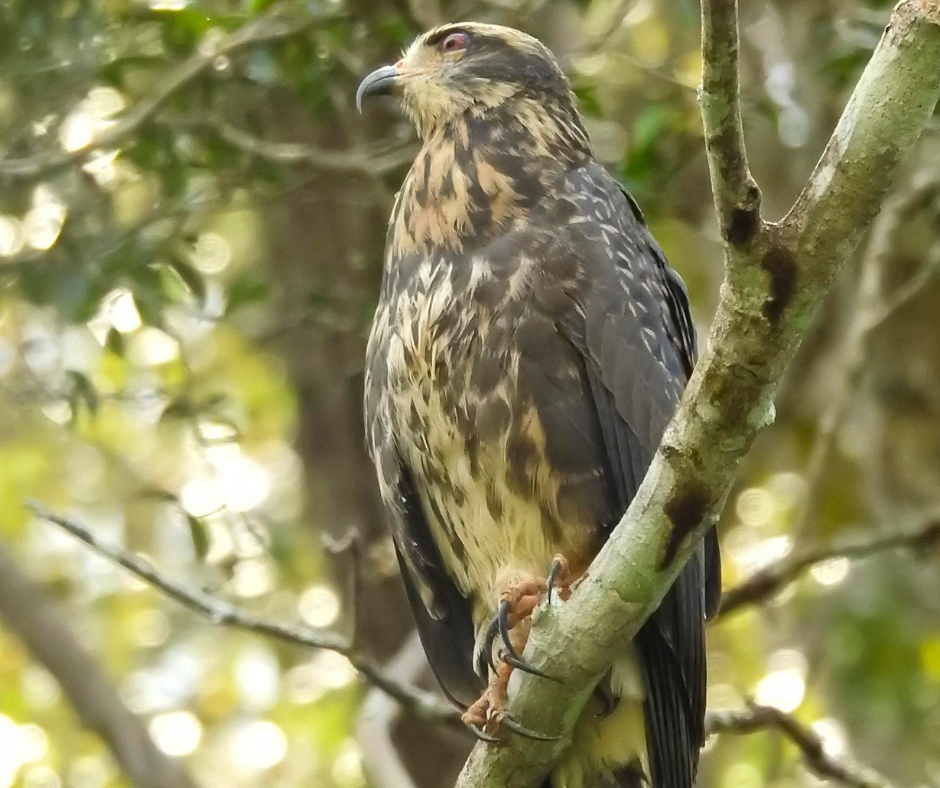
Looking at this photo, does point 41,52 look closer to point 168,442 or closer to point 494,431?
point 494,431

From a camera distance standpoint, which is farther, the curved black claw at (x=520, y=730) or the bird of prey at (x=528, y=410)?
the bird of prey at (x=528, y=410)

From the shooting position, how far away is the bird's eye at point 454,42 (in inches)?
140

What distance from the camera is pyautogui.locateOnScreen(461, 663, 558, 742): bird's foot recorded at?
258 cm

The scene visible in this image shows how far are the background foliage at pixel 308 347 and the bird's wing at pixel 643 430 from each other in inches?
24.2

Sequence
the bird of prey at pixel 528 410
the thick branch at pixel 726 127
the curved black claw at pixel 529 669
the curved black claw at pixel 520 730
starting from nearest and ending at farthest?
the thick branch at pixel 726 127 → the curved black claw at pixel 529 669 → the curved black claw at pixel 520 730 → the bird of prey at pixel 528 410

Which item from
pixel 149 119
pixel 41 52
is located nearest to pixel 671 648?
pixel 149 119

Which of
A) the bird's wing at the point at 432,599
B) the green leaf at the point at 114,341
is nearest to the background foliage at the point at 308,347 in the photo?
the green leaf at the point at 114,341

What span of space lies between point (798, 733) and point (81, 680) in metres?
2.21

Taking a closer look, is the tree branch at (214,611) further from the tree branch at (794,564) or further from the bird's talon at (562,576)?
the tree branch at (794,564)

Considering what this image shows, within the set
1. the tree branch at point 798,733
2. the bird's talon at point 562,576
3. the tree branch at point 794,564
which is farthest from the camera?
the tree branch at point 794,564

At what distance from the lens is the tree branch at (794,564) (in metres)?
3.78

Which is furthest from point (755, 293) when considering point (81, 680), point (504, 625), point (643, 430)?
point (81, 680)

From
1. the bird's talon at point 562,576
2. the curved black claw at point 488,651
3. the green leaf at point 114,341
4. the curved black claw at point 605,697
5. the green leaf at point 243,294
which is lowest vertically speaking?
the curved black claw at point 605,697

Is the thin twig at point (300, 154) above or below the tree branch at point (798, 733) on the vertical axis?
above
